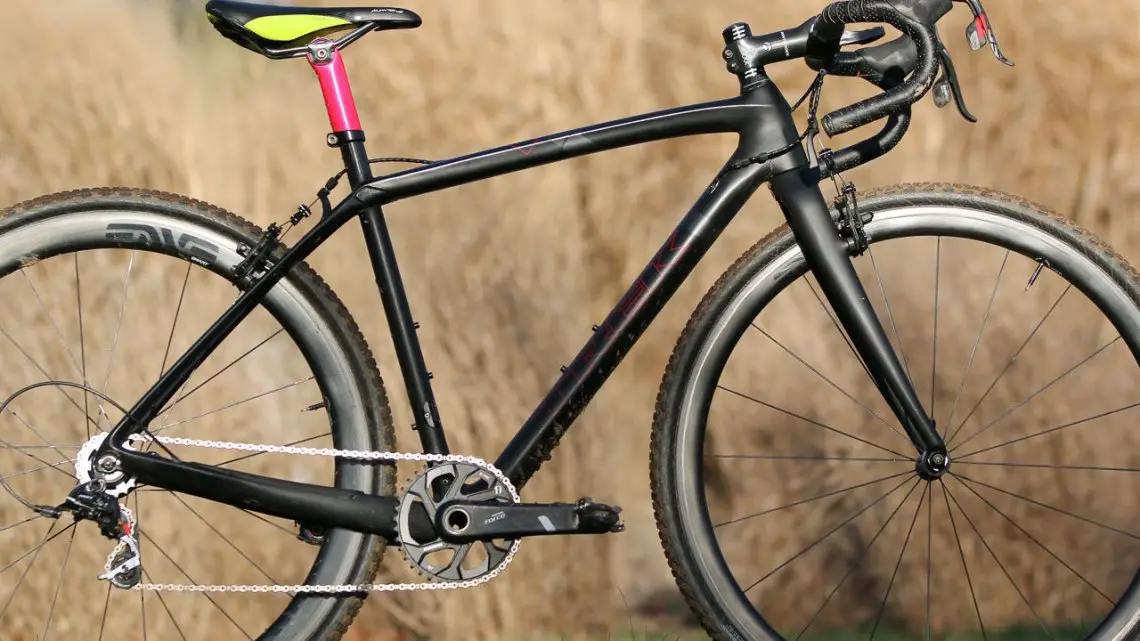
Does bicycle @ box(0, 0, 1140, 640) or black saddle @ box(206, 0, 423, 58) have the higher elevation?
black saddle @ box(206, 0, 423, 58)

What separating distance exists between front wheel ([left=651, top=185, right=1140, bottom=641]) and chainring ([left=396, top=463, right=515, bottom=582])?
28.3 inches

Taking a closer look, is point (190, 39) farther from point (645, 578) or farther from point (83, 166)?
point (645, 578)

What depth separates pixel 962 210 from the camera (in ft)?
7.64

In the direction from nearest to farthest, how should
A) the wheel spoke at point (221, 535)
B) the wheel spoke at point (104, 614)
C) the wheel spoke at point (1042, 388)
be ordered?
the wheel spoke at point (1042, 388) < the wheel spoke at point (221, 535) < the wheel spoke at point (104, 614)

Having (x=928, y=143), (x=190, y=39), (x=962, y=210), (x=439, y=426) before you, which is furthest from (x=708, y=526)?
(x=190, y=39)

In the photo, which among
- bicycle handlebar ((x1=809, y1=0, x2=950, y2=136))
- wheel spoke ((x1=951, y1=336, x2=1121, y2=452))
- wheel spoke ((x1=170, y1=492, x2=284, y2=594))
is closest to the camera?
bicycle handlebar ((x1=809, y1=0, x2=950, y2=136))

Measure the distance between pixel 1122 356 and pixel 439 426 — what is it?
1.64 m

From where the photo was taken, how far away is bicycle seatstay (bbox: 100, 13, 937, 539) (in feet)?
7.56

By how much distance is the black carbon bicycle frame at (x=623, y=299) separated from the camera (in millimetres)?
2303

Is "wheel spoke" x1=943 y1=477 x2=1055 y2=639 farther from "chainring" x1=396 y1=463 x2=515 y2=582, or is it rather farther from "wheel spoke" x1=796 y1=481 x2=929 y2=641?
"chainring" x1=396 y1=463 x2=515 y2=582

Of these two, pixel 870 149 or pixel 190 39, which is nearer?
pixel 870 149

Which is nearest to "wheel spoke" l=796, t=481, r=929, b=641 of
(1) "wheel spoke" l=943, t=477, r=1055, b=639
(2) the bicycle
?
(1) "wheel spoke" l=943, t=477, r=1055, b=639

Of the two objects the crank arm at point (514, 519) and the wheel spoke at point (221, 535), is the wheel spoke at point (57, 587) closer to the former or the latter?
the wheel spoke at point (221, 535)

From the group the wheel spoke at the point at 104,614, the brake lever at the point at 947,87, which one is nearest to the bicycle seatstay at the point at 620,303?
the brake lever at the point at 947,87
